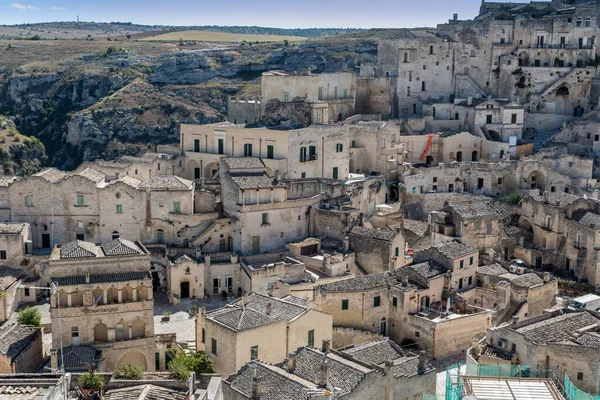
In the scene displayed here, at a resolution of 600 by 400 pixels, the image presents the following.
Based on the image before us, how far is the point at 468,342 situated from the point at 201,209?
61.7ft

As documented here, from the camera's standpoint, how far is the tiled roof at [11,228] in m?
46.1

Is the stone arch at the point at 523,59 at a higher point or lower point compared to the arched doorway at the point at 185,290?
higher

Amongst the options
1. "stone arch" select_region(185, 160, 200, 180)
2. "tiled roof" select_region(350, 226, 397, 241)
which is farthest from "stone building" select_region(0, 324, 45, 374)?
"stone arch" select_region(185, 160, 200, 180)

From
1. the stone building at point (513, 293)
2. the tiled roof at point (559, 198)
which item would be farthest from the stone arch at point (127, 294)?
the tiled roof at point (559, 198)

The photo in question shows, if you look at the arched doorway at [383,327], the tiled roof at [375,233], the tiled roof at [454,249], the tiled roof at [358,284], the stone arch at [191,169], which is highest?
the stone arch at [191,169]

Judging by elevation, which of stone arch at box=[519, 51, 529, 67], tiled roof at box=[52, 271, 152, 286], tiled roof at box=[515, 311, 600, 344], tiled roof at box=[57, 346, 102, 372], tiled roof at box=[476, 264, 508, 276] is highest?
stone arch at box=[519, 51, 529, 67]

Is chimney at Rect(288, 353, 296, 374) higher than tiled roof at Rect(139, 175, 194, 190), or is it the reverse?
tiled roof at Rect(139, 175, 194, 190)

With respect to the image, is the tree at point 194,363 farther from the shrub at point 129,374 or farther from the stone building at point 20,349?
the stone building at point 20,349

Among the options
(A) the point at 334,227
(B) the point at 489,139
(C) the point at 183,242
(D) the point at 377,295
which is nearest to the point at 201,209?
(C) the point at 183,242

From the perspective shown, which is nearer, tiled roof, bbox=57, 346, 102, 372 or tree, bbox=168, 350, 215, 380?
tree, bbox=168, 350, 215, 380

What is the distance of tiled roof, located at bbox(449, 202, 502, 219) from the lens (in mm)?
49844

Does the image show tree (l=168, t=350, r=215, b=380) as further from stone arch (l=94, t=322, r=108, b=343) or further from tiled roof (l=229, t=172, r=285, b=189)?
tiled roof (l=229, t=172, r=285, b=189)

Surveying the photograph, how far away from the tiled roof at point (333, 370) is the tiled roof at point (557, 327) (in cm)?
866

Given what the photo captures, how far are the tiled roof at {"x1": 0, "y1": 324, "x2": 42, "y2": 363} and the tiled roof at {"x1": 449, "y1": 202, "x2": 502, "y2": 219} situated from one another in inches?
1059
